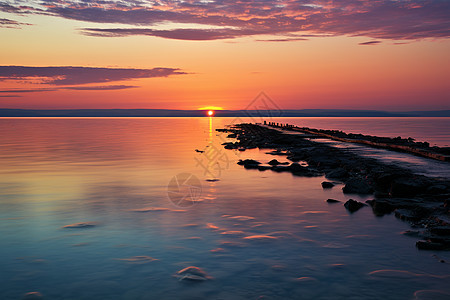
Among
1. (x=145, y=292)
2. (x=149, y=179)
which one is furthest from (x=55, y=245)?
(x=149, y=179)

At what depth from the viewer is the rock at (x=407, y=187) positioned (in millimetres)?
15781

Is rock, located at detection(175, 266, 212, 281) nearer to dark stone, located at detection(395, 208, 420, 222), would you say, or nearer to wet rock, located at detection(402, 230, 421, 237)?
wet rock, located at detection(402, 230, 421, 237)

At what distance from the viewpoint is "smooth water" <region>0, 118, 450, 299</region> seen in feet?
29.1

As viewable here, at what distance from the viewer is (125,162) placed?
35.1 metres

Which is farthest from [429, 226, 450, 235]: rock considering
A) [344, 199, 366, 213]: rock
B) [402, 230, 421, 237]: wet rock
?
[344, 199, 366, 213]: rock

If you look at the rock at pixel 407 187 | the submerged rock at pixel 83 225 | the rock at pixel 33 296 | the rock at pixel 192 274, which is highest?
the rock at pixel 407 187

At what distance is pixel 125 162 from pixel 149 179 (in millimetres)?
10244

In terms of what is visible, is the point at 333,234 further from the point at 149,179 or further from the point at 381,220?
the point at 149,179

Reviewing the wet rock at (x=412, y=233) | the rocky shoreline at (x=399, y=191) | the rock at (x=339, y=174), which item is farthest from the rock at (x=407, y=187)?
the rock at (x=339, y=174)

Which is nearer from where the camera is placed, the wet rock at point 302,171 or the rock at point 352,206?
the rock at point 352,206

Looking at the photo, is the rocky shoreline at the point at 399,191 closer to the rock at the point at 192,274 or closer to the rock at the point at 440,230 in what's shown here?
the rock at the point at 440,230

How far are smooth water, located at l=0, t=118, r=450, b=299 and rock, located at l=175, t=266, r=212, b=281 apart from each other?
0.62 feet

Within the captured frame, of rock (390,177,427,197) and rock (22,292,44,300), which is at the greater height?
rock (390,177,427,197)

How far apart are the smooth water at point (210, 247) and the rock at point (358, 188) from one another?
2.22 feet
